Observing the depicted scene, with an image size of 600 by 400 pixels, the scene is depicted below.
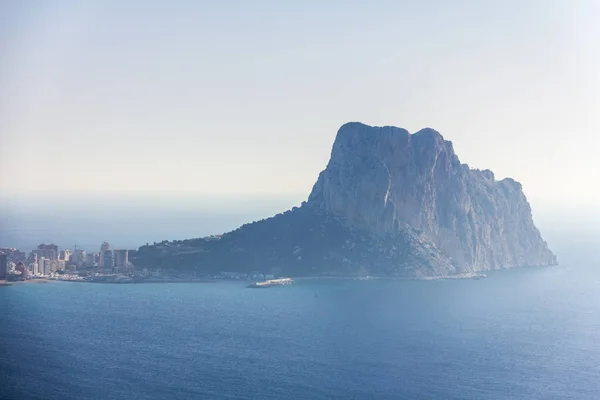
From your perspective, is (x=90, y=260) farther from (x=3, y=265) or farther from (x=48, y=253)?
(x=3, y=265)

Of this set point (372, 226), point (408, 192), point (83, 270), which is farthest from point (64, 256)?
point (408, 192)

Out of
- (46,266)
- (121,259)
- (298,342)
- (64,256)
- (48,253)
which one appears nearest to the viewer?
(298,342)

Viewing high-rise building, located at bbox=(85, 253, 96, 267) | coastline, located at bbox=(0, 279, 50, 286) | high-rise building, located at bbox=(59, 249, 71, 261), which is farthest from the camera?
high-rise building, located at bbox=(85, 253, 96, 267)

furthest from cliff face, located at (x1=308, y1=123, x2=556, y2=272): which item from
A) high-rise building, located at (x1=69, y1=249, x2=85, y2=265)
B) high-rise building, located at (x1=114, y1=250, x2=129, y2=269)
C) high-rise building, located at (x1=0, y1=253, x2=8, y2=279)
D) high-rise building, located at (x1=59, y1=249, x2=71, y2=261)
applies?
high-rise building, located at (x1=0, y1=253, x2=8, y2=279)

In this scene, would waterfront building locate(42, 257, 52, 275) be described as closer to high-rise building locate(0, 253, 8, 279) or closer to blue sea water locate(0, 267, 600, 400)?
high-rise building locate(0, 253, 8, 279)

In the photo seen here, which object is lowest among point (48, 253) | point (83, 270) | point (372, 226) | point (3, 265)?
point (83, 270)

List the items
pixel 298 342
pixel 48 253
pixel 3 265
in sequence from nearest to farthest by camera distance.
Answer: pixel 298 342 < pixel 3 265 < pixel 48 253

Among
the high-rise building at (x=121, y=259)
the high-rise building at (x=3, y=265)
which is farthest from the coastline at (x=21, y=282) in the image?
the high-rise building at (x=121, y=259)
